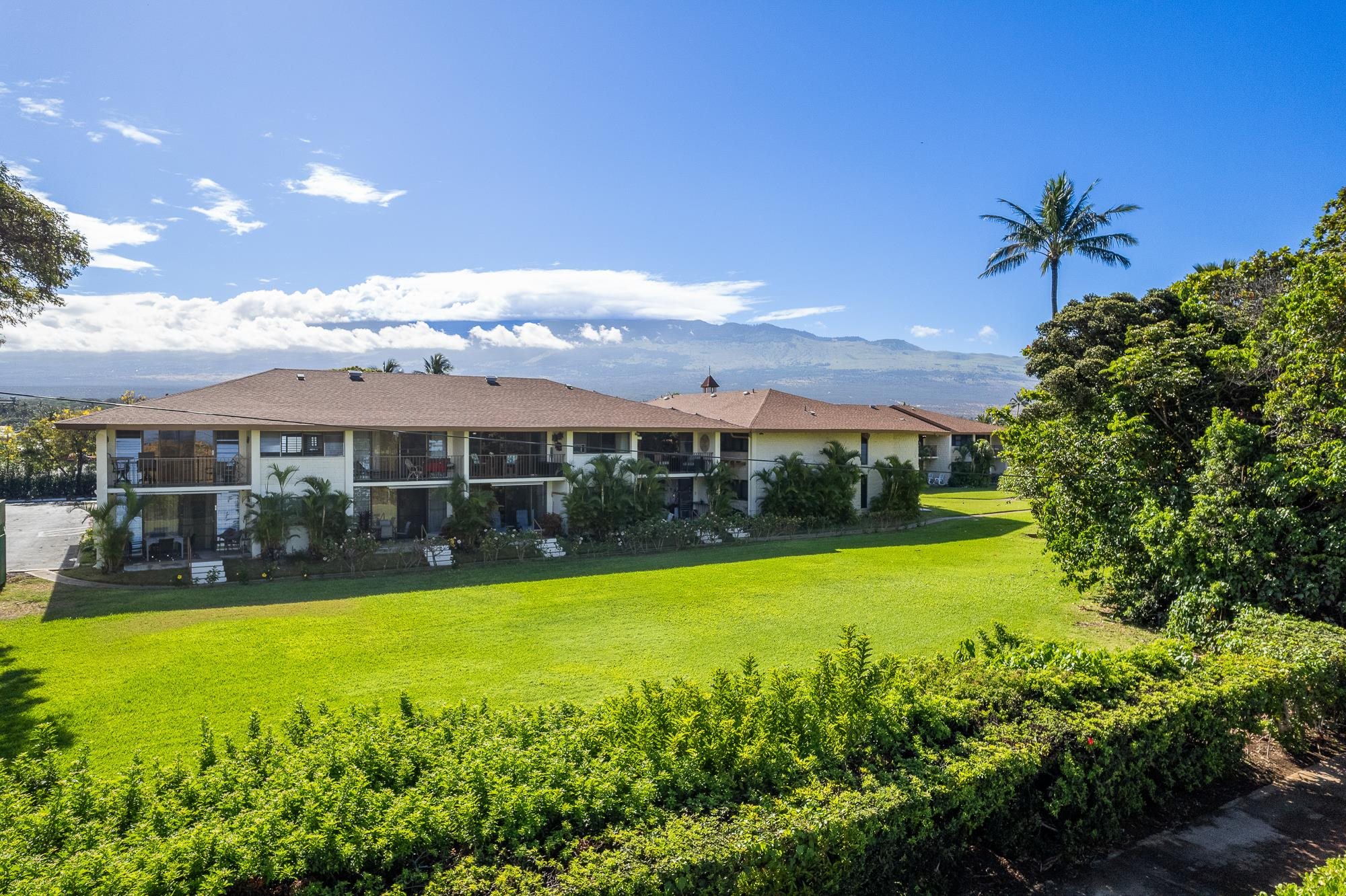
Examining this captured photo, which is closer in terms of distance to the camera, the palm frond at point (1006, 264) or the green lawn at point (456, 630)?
the green lawn at point (456, 630)

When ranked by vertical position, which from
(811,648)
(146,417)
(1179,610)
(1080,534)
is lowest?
(811,648)

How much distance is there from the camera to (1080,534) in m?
15.3

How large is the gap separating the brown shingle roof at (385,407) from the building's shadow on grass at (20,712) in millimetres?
9479

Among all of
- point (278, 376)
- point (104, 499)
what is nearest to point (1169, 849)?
point (104, 499)

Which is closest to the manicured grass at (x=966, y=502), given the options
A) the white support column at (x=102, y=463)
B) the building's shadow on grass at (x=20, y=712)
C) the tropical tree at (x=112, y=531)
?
the tropical tree at (x=112, y=531)

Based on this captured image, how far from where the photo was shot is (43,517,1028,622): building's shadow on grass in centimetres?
1734

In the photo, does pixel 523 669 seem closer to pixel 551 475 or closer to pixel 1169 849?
pixel 1169 849

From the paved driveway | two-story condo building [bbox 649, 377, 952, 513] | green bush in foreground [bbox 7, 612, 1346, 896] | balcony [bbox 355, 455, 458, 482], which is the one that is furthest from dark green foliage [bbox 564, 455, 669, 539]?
green bush in foreground [bbox 7, 612, 1346, 896]

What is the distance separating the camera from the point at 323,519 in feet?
72.3

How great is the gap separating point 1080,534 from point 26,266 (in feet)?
78.6

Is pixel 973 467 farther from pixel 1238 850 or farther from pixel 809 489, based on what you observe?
pixel 1238 850

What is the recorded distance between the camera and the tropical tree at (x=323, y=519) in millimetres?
21859

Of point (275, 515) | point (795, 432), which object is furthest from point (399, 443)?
point (795, 432)

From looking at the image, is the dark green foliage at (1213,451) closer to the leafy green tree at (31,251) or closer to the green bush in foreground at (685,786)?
the green bush in foreground at (685,786)
